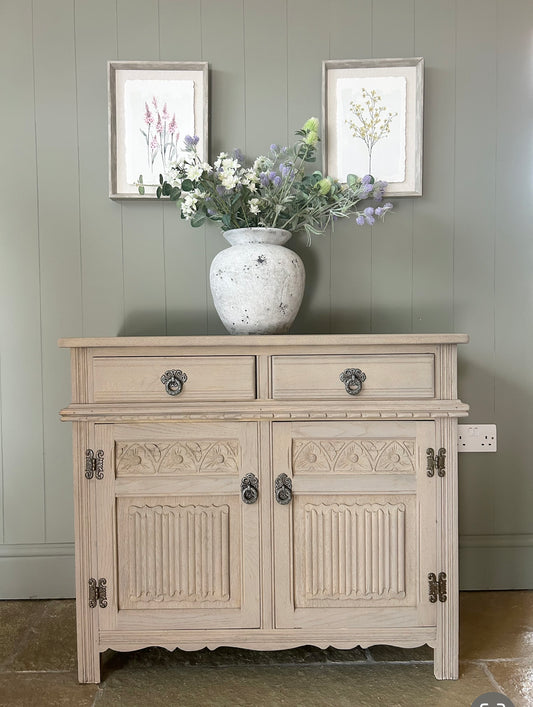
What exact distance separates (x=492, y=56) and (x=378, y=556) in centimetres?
177

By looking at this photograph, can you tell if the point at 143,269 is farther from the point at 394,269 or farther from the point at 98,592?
the point at 98,592

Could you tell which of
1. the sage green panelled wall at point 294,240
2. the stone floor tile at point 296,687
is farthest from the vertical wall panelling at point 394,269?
the stone floor tile at point 296,687

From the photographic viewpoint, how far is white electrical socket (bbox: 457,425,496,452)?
7.04 ft

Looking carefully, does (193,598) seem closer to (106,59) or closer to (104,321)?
(104,321)

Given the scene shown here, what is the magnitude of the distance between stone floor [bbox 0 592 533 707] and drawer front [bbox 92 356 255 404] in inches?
31.1

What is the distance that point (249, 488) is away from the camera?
5.21ft

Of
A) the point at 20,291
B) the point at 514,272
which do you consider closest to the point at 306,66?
the point at 514,272

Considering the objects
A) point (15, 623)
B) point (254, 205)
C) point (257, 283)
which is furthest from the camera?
point (15, 623)

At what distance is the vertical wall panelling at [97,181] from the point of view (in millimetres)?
2070

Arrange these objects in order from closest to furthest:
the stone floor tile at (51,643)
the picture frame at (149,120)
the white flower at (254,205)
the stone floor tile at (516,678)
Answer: the stone floor tile at (516,678)
the stone floor tile at (51,643)
the white flower at (254,205)
the picture frame at (149,120)

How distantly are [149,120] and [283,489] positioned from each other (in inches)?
53.7

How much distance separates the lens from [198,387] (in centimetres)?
159

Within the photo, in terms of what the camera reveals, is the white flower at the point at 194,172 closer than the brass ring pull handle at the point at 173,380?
No

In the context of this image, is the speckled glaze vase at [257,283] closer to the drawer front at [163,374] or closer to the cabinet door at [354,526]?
the drawer front at [163,374]
